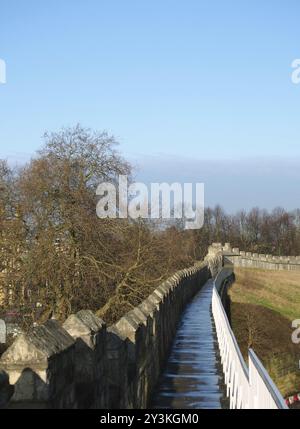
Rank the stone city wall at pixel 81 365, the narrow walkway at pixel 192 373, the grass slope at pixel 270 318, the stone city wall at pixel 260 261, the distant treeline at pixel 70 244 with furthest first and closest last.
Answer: the stone city wall at pixel 260 261 → the grass slope at pixel 270 318 → the distant treeline at pixel 70 244 → the narrow walkway at pixel 192 373 → the stone city wall at pixel 81 365

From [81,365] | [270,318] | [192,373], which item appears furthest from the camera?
[270,318]

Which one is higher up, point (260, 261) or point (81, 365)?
point (81, 365)

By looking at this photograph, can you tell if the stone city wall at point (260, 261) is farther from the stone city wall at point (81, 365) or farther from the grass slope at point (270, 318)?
the stone city wall at point (81, 365)

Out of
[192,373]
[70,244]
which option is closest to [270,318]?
[70,244]

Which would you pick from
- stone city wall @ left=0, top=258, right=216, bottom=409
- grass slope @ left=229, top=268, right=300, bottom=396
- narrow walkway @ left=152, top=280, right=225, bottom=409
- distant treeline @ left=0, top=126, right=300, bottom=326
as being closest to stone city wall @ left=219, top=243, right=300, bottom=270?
grass slope @ left=229, top=268, right=300, bottom=396

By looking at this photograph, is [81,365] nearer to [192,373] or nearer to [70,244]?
[192,373]

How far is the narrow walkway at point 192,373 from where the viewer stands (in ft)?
31.5

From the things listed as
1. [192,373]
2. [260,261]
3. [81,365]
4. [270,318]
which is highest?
[81,365]

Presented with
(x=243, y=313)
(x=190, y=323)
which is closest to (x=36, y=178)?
(x=190, y=323)

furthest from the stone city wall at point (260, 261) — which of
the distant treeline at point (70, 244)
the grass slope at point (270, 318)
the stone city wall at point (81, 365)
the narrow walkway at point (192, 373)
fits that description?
the stone city wall at point (81, 365)

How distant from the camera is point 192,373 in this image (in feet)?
39.5

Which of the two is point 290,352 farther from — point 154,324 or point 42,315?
point 154,324

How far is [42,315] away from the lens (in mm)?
27844

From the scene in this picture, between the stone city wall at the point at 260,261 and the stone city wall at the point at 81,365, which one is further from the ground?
the stone city wall at the point at 81,365
